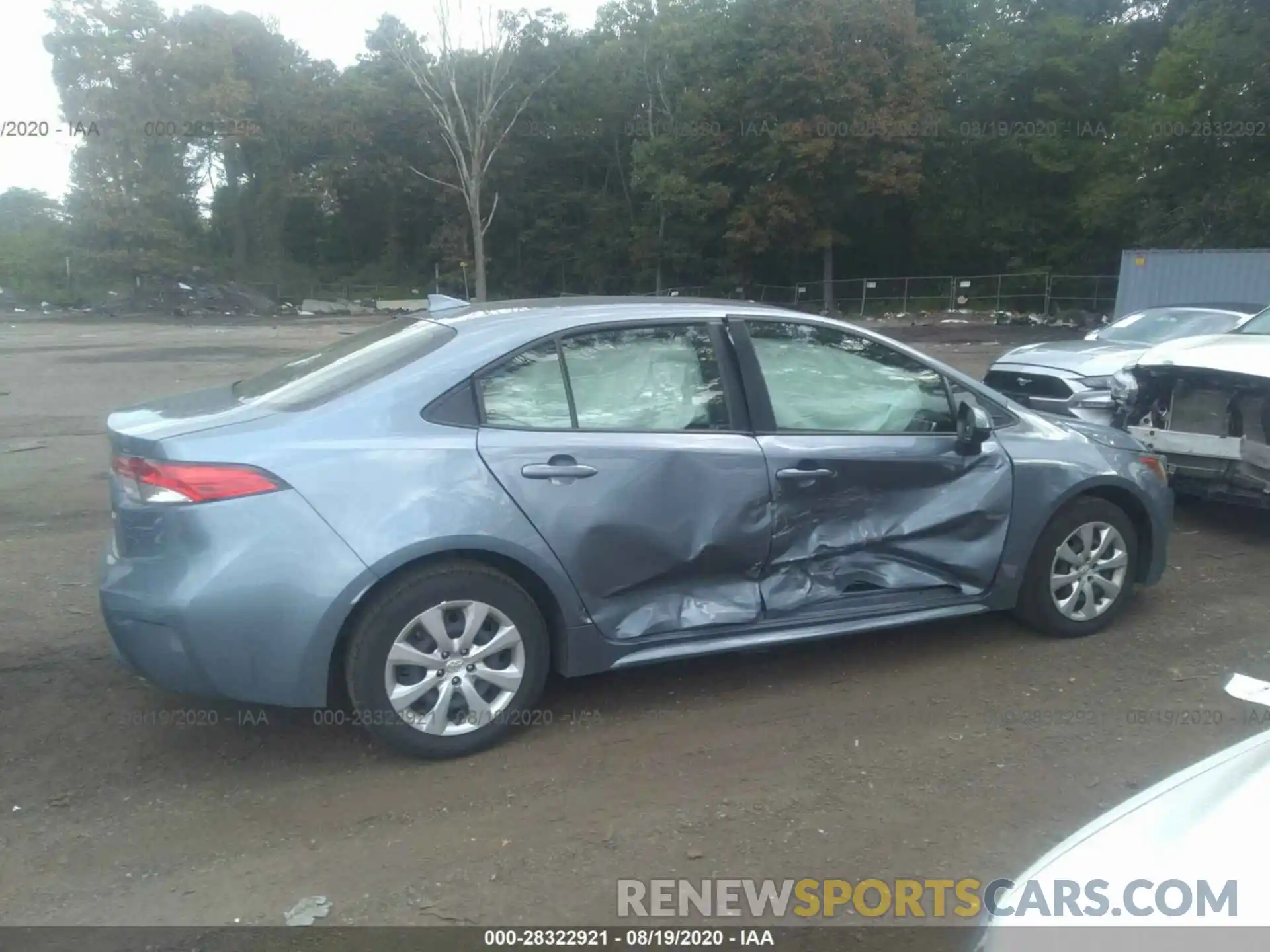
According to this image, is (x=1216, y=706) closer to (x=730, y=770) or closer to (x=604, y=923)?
(x=730, y=770)

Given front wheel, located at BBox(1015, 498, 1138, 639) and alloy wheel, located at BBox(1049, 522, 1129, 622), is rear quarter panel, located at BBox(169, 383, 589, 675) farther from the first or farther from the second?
alloy wheel, located at BBox(1049, 522, 1129, 622)

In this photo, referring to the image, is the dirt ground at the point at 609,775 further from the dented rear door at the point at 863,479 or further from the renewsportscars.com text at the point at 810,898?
the dented rear door at the point at 863,479

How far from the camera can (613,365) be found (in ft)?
15.4

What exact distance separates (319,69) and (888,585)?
57465 millimetres

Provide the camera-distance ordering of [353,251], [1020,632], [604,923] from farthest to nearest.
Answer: [353,251] → [1020,632] → [604,923]

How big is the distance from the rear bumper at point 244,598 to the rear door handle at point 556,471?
0.72 metres

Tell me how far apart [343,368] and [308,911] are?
2149mm

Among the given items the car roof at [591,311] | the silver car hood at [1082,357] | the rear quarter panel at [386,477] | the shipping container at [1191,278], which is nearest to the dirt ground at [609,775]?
the rear quarter panel at [386,477]

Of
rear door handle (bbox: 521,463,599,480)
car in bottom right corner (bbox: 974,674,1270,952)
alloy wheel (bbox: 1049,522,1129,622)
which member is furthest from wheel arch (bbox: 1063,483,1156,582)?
car in bottom right corner (bbox: 974,674,1270,952)

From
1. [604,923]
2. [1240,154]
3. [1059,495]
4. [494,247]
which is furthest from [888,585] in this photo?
[494,247]

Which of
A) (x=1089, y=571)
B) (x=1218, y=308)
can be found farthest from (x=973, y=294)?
(x=1089, y=571)

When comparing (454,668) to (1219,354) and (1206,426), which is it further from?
(1219,354)

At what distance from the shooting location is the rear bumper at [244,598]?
3930mm

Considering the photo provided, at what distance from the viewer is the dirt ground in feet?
11.6
